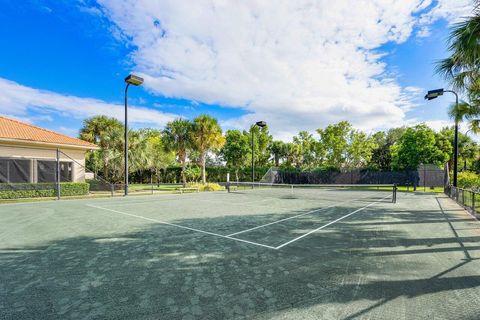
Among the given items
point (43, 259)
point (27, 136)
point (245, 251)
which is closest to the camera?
point (43, 259)

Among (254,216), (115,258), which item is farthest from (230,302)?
(254,216)

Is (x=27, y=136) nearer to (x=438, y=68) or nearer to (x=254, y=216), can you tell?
(x=254, y=216)

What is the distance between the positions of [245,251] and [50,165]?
61.2 ft

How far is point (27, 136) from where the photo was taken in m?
16.8

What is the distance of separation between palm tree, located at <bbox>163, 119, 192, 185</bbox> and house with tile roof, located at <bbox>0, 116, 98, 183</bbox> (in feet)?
32.3

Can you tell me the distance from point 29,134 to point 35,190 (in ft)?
16.0

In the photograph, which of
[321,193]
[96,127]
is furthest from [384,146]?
[96,127]

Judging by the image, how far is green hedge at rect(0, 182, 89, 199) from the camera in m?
14.3

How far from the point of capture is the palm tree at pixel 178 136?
93.8ft

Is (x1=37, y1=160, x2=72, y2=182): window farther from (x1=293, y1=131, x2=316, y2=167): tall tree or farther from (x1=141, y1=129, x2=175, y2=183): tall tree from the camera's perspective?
(x1=293, y1=131, x2=316, y2=167): tall tree

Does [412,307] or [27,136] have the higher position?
[27,136]

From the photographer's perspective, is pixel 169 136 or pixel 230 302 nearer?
pixel 230 302

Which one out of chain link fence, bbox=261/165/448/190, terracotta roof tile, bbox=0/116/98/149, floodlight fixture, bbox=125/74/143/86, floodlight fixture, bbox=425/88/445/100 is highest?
floodlight fixture, bbox=125/74/143/86

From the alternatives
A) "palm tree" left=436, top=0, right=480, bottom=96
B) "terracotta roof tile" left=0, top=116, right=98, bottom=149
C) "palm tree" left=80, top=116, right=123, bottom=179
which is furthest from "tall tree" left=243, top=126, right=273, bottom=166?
"palm tree" left=436, top=0, right=480, bottom=96
